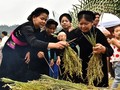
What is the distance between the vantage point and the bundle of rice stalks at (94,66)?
4.86 metres

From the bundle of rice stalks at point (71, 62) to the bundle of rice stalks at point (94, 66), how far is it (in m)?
0.11

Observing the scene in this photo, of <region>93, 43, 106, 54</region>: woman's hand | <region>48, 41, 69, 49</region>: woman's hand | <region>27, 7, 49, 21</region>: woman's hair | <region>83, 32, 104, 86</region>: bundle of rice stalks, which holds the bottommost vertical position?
<region>83, 32, 104, 86</region>: bundle of rice stalks

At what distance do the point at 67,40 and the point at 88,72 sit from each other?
0.44 m

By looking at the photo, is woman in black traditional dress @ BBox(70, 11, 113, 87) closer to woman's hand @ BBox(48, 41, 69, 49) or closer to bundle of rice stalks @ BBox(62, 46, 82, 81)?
bundle of rice stalks @ BBox(62, 46, 82, 81)

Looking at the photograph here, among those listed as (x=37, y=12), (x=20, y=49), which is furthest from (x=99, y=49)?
(x=20, y=49)

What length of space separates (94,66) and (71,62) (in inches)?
10.3

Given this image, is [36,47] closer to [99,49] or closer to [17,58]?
[17,58]

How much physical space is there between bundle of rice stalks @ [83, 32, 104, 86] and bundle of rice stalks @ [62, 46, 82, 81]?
0.11 meters

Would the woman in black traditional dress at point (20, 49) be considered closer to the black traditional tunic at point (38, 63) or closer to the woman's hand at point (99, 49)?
the black traditional tunic at point (38, 63)

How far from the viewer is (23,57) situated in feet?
17.5

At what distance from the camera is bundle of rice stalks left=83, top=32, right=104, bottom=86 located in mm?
4863

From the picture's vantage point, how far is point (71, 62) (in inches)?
190

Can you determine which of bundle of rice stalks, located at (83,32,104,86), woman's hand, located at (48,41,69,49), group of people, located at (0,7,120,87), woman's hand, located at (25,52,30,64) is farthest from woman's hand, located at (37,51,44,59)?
woman's hand, located at (48,41,69,49)

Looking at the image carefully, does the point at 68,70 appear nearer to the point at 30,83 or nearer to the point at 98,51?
the point at 98,51
